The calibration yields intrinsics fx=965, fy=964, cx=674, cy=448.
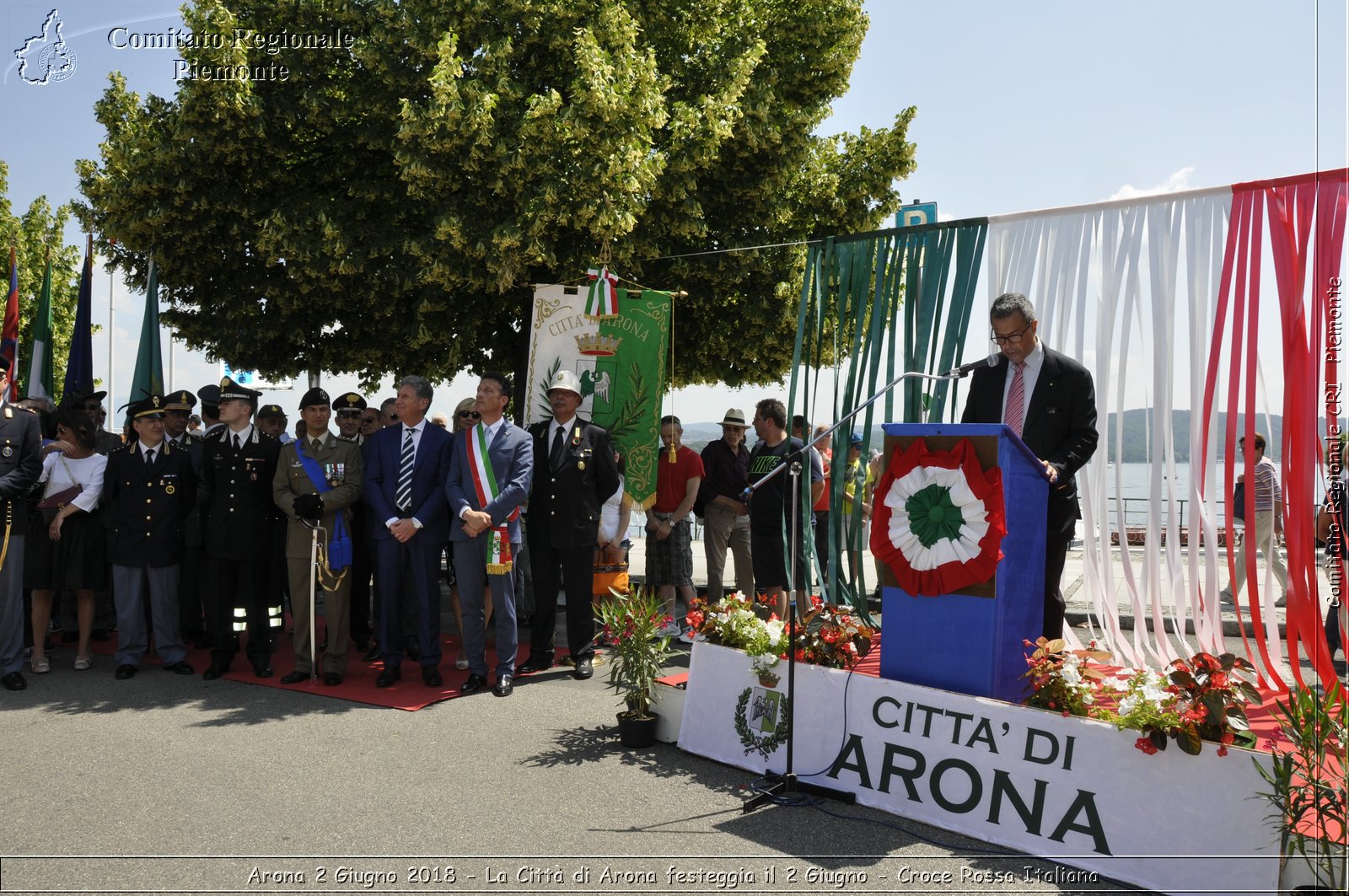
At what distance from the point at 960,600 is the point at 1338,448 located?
86.3 inches

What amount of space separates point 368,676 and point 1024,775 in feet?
15.9

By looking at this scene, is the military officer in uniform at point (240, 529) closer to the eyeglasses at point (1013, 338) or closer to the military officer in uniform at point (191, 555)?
the military officer in uniform at point (191, 555)

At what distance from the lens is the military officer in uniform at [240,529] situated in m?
6.93

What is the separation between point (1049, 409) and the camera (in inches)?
194

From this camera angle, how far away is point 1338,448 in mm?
4711

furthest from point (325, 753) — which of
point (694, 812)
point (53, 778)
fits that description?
point (694, 812)

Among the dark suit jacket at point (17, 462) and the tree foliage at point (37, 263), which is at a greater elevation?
the tree foliage at point (37, 263)

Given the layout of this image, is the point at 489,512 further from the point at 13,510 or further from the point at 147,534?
the point at 13,510

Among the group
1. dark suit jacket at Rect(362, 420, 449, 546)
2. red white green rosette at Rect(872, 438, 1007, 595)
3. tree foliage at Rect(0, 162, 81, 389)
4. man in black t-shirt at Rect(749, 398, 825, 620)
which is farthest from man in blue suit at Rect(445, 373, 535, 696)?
tree foliage at Rect(0, 162, 81, 389)

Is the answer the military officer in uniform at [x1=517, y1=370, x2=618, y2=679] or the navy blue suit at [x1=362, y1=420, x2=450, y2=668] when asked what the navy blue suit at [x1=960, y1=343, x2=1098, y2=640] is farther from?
the navy blue suit at [x1=362, y1=420, x2=450, y2=668]

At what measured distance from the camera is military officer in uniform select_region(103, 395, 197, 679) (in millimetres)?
6980

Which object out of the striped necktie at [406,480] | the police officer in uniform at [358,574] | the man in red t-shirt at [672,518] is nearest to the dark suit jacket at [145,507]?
the police officer in uniform at [358,574]

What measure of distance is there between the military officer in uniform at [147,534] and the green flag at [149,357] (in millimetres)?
2189

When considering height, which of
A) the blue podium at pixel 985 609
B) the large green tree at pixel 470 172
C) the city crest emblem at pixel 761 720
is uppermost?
the large green tree at pixel 470 172
